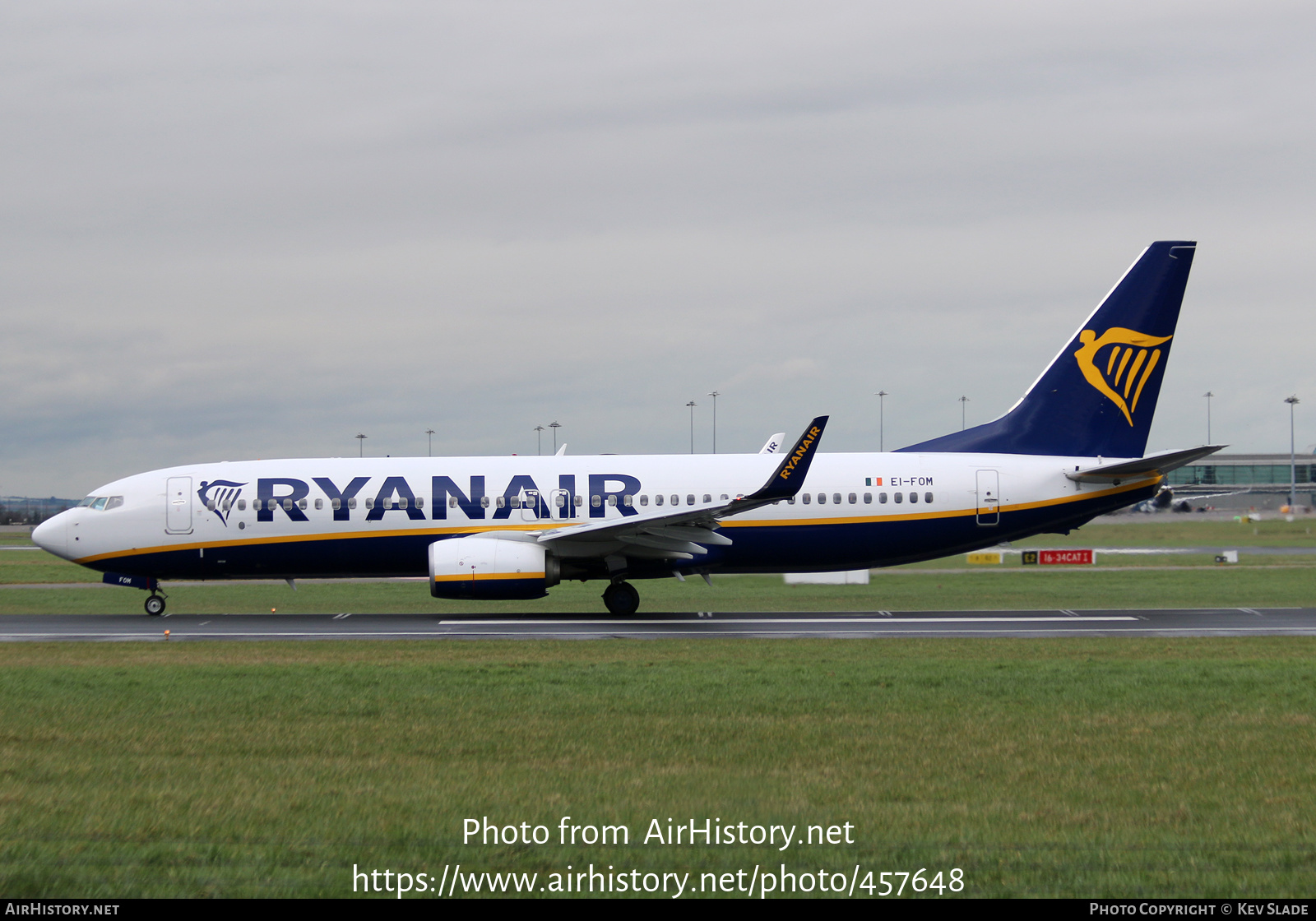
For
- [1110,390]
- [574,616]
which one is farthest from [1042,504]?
[574,616]

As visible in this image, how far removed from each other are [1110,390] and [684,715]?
21.1 m

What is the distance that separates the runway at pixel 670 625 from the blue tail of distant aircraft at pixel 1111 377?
15.3ft

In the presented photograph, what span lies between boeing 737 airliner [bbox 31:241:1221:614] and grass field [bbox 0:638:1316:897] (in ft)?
33.3

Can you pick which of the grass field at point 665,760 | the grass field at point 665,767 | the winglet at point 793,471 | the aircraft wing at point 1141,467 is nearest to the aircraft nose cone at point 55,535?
the grass field at point 665,760

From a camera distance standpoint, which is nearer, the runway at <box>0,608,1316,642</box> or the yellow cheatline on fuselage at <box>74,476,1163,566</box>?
the runway at <box>0,608,1316,642</box>

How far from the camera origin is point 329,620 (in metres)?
26.1

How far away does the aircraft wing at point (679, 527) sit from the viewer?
2481 cm

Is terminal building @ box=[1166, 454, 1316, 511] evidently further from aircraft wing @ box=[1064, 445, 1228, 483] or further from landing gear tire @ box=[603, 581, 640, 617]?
landing gear tire @ box=[603, 581, 640, 617]

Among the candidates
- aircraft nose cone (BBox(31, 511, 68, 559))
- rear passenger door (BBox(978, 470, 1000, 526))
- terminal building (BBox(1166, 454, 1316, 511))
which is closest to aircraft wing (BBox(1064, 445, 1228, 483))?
rear passenger door (BBox(978, 470, 1000, 526))

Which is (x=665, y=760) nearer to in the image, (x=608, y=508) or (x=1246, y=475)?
(x=608, y=508)

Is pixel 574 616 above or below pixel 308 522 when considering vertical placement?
below

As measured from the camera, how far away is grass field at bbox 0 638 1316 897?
23.9 feet

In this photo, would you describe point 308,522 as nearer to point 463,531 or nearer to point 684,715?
point 463,531

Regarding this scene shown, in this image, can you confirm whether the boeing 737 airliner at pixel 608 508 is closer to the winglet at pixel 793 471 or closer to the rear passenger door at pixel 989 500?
the rear passenger door at pixel 989 500
